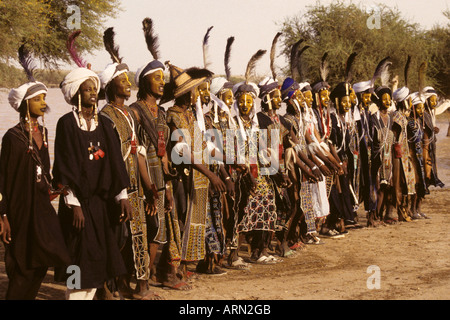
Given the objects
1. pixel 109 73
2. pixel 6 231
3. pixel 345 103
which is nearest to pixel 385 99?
pixel 345 103

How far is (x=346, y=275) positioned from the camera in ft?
24.4

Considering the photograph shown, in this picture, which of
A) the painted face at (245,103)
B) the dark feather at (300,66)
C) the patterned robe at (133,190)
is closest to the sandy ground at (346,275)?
the patterned robe at (133,190)

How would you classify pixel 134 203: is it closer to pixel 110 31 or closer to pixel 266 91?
pixel 110 31

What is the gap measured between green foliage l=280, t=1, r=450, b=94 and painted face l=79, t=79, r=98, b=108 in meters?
15.3

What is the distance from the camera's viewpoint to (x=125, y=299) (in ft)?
20.9

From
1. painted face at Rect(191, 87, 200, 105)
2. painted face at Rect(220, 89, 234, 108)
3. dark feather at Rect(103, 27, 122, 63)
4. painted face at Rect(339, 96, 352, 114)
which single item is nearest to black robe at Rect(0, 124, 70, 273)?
dark feather at Rect(103, 27, 122, 63)

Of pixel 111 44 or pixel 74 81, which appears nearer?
pixel 74 81

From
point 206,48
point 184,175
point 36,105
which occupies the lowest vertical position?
point 184,175

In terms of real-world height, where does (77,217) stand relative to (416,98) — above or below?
below

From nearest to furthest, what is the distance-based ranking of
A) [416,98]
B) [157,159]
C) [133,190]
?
[133,190]
[157,159]
[416,98]

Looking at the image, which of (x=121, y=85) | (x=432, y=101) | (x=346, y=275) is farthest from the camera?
(x=432, y=101)

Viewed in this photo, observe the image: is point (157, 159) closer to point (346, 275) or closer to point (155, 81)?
point (155, 81)

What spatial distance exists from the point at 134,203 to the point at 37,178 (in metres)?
1.00

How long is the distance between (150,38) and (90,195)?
2117 mm
